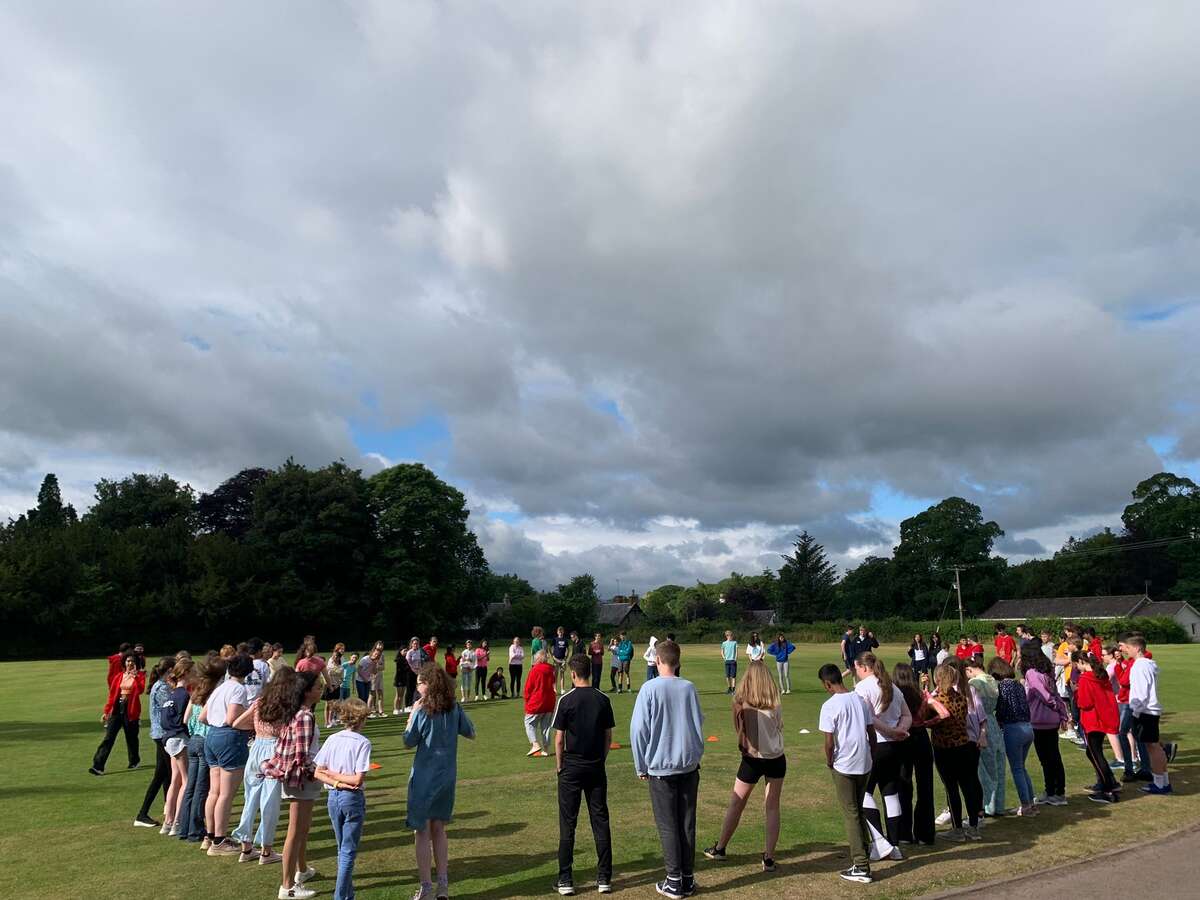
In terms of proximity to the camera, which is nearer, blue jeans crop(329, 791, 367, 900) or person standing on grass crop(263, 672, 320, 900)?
blue jeans crop(329, 791, 367, 900)

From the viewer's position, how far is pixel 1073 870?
7234mm

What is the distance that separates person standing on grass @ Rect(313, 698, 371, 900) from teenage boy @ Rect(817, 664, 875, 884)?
4042mm

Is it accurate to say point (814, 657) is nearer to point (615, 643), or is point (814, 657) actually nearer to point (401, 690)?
point (615, 643)

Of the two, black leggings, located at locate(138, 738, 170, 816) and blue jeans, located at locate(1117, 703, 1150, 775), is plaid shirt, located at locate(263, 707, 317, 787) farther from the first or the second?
blue jeans, located at locate(1117, 703, 1150, 775)

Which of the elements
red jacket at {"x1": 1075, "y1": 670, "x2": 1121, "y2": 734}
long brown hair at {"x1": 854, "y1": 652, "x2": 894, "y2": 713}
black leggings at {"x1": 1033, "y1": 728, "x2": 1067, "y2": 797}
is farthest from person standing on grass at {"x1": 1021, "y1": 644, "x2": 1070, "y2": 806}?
long brown hair at {"x1": 854, "y1": 652, "x2": 894, "y2": 713}

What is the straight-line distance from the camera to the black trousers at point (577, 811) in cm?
677

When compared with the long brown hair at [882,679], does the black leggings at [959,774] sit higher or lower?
lower

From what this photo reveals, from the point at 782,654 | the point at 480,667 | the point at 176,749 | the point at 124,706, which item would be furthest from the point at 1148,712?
the point at 480,667

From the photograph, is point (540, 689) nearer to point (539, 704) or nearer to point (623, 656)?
point (539, 704)

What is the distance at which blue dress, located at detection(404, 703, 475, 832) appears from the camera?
21.2ft

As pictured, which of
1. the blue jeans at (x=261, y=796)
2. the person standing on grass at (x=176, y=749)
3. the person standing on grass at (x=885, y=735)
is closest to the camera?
the blue jeans at (x=261, y=796)

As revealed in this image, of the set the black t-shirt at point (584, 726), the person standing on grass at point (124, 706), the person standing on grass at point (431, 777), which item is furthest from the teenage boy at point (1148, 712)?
the person standing on grass at point (124, 706)

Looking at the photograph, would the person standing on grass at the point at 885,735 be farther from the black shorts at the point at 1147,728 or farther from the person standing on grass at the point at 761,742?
the black shorts at the point at 1147,728

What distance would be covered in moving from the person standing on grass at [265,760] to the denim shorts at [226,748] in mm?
130
